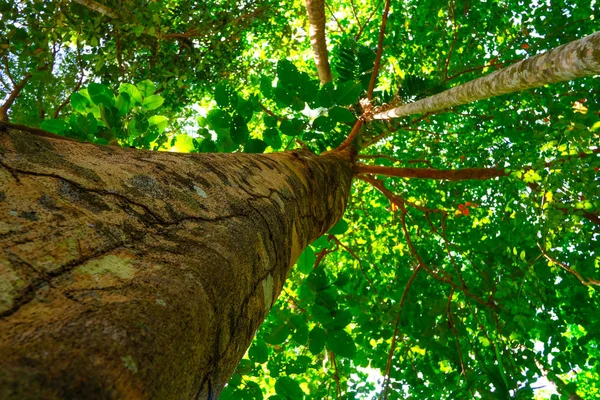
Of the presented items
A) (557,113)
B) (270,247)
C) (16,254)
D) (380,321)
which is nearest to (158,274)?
(16,254)

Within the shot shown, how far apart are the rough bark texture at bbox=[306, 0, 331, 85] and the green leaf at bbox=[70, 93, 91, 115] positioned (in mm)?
2512

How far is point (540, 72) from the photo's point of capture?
4.93 feet

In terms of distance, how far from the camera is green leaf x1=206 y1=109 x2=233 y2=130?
79.3 inches

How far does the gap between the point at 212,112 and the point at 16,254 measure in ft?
5.42

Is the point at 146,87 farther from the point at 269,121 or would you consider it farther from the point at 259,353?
the point at 259,353

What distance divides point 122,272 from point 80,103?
172cm

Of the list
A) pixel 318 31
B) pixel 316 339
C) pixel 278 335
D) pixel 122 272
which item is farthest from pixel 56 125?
pixel 318 31

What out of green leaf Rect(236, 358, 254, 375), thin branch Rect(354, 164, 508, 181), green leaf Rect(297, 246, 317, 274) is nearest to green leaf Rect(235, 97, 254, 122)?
green leaf Rect(297, 246, 317, 274)

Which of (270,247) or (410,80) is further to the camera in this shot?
(410,80)

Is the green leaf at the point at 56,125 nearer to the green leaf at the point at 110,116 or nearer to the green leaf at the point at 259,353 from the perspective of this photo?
the green leaf at the point at 110,116

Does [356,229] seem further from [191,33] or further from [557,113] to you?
[191,33]

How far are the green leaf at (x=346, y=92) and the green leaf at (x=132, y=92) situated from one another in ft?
3.06

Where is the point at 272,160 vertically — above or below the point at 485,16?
below

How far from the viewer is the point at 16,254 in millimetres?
418
